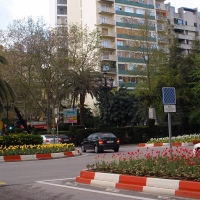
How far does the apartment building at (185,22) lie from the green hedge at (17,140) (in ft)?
233

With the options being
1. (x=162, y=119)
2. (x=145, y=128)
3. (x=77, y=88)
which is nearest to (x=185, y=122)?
(x=145, y=128)

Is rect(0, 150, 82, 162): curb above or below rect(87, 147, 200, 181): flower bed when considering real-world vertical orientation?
below

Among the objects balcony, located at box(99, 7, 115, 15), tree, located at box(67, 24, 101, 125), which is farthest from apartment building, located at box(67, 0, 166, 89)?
tree, located at box(67, 24, 101, 125)

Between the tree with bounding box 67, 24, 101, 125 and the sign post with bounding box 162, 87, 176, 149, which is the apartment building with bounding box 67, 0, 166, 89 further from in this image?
the sign post with bounding box 162, 87, 176, 149

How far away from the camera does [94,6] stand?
74.1 meters

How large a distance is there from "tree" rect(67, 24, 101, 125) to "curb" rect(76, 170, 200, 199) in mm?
32432

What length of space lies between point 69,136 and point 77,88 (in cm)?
672

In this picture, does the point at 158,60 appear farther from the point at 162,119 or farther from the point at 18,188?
the point at 18,188

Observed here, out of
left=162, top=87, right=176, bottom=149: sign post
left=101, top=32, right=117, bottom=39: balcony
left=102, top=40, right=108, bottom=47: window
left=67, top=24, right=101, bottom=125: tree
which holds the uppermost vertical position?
left=101, top=32, right=117, bottom=39: balcony

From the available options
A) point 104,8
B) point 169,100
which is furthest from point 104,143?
point 104,8

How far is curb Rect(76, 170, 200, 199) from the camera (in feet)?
26.3

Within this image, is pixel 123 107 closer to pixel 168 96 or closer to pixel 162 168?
pixel 168 96

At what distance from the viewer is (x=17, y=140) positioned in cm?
2377

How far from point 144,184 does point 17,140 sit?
16.1 m
